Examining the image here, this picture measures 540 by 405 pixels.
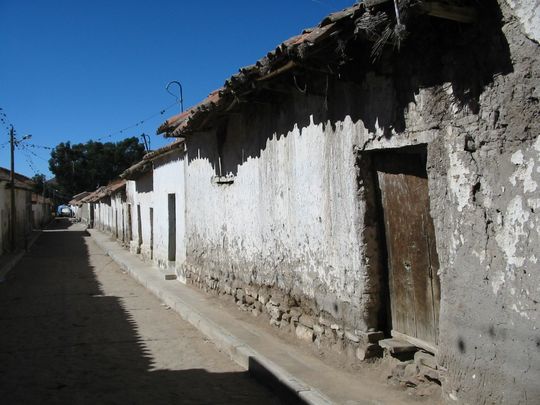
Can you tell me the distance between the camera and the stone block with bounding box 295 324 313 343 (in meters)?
5.91

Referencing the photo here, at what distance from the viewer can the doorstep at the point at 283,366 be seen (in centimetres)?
437

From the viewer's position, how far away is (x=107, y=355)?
6414mm

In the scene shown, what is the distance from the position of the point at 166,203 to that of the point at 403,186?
33.0 ft

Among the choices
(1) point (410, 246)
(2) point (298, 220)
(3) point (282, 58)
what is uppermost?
(3) point (282, 58)

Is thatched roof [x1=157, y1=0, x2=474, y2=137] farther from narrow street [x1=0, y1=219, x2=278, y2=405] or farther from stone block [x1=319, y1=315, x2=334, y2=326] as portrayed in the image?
narrow street [x1=0, y1=219, x2=278, y2=405]

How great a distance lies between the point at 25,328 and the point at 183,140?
509 cm

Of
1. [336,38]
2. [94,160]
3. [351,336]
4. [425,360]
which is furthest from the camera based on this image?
[94,160]

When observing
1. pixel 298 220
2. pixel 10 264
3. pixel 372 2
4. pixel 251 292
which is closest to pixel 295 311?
pixel 298 220

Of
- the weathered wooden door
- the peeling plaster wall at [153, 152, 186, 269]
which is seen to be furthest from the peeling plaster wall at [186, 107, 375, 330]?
the peeling plaster wall at [153, 152, 186, 269]

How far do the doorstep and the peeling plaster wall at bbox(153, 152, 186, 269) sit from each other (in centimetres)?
332

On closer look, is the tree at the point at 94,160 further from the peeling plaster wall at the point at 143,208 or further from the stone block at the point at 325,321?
the stone block at the point at 325,321

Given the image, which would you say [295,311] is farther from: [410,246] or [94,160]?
[94,160]

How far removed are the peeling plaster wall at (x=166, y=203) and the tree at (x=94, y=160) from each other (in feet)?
178

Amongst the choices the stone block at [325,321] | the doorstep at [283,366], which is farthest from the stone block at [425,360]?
the stone block at [325,321]
